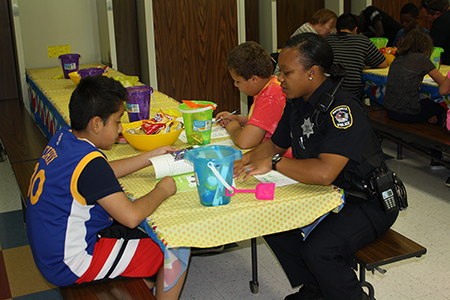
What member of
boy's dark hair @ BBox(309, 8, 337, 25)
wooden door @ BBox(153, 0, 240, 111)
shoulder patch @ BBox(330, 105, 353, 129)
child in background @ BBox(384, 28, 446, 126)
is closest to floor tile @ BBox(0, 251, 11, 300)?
shoulder patch @ BBox(330, 105, 353, 129)

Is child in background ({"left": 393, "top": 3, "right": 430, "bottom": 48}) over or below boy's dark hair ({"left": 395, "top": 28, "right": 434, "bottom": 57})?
over

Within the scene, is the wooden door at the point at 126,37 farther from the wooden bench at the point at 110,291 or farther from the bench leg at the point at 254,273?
the wooden bench at the point at 110,291

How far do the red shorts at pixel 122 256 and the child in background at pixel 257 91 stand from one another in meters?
0.67

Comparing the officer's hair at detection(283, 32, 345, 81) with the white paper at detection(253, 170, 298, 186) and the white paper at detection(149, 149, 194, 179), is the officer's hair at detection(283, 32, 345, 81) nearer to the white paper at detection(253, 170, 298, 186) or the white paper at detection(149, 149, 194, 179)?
the white paper at detection(253, 170, 298, 186)

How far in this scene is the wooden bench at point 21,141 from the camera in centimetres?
248

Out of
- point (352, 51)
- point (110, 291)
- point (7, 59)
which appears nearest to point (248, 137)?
point (110, 291)

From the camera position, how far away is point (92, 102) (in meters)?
1.46

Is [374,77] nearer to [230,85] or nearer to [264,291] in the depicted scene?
[230,85]

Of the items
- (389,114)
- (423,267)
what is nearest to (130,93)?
(423,267)

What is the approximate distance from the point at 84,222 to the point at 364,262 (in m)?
1.00

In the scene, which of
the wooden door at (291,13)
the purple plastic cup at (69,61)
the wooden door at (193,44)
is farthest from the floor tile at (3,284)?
the wooden door at (291,13)

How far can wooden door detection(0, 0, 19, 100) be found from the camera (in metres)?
4.25

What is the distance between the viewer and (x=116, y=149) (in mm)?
2014

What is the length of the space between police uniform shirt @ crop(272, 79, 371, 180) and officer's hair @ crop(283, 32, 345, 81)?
6 centimetres
